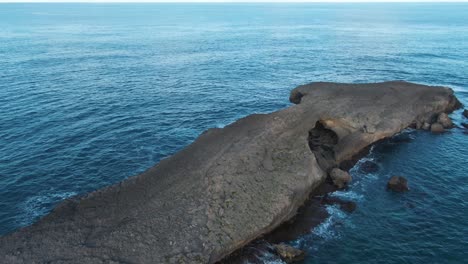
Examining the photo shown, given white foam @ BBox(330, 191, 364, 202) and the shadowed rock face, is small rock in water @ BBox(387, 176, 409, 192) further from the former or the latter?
the shadowed rock face

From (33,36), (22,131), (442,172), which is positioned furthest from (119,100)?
(33,36)

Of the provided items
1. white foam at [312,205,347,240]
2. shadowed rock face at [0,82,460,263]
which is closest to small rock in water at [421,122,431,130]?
shadowed rock face at [0,82,460,263]

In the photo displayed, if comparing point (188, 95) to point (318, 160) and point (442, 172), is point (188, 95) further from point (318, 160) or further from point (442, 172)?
point (442, 172)

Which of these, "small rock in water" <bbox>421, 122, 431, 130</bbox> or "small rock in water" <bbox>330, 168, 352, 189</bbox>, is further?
"small rock in water" <bbox>421, 122, 431, 130</bbox>

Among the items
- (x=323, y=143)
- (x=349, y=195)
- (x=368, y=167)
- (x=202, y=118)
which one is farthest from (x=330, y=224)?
(x=202, y=118)

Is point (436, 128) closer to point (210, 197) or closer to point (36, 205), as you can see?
point (210, 197)

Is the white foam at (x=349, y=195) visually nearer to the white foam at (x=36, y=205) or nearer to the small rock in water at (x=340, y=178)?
the small rock in water at (x=340, y=178)

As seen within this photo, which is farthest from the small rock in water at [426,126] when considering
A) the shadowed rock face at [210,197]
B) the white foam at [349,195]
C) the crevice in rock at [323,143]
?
the white foam at [349,195]

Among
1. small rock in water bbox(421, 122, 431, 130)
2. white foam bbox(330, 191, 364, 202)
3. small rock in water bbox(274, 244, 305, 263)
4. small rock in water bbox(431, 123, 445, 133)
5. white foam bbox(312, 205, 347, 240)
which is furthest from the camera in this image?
small rock in water bbox(421, 122, 431, 130)
